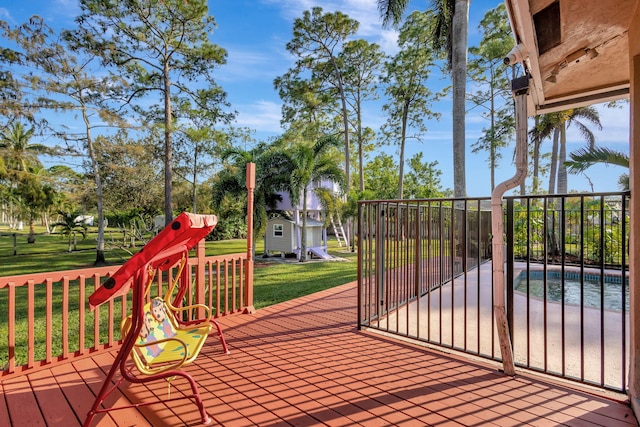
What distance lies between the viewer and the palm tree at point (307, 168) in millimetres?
12578

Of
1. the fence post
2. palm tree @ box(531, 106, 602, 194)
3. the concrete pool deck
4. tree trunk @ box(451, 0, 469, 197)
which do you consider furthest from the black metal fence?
palm tree @ box(531, 106, 602, 194)

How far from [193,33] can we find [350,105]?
34.2ft

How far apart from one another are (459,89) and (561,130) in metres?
8.77

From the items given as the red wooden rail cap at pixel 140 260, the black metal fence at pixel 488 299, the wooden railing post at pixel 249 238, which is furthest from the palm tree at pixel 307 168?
the red wooden rail cap at pixel 140 260

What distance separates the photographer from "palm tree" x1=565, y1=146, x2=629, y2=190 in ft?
25.4

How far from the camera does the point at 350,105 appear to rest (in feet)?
70.6

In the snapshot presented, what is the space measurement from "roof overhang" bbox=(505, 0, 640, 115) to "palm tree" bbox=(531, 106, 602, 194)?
13.1 m

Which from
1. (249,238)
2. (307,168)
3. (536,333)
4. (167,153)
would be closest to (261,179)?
(307,168)

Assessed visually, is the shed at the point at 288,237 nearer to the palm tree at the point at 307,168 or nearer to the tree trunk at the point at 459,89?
the palm tree at the point at 307,168

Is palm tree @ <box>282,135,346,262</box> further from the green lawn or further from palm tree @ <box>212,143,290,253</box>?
the green lawn

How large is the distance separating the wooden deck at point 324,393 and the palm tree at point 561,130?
14930 millimetres

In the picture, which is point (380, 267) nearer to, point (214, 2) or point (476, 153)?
point (214, 2)

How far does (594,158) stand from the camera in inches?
322

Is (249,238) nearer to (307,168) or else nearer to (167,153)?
(307,168)
